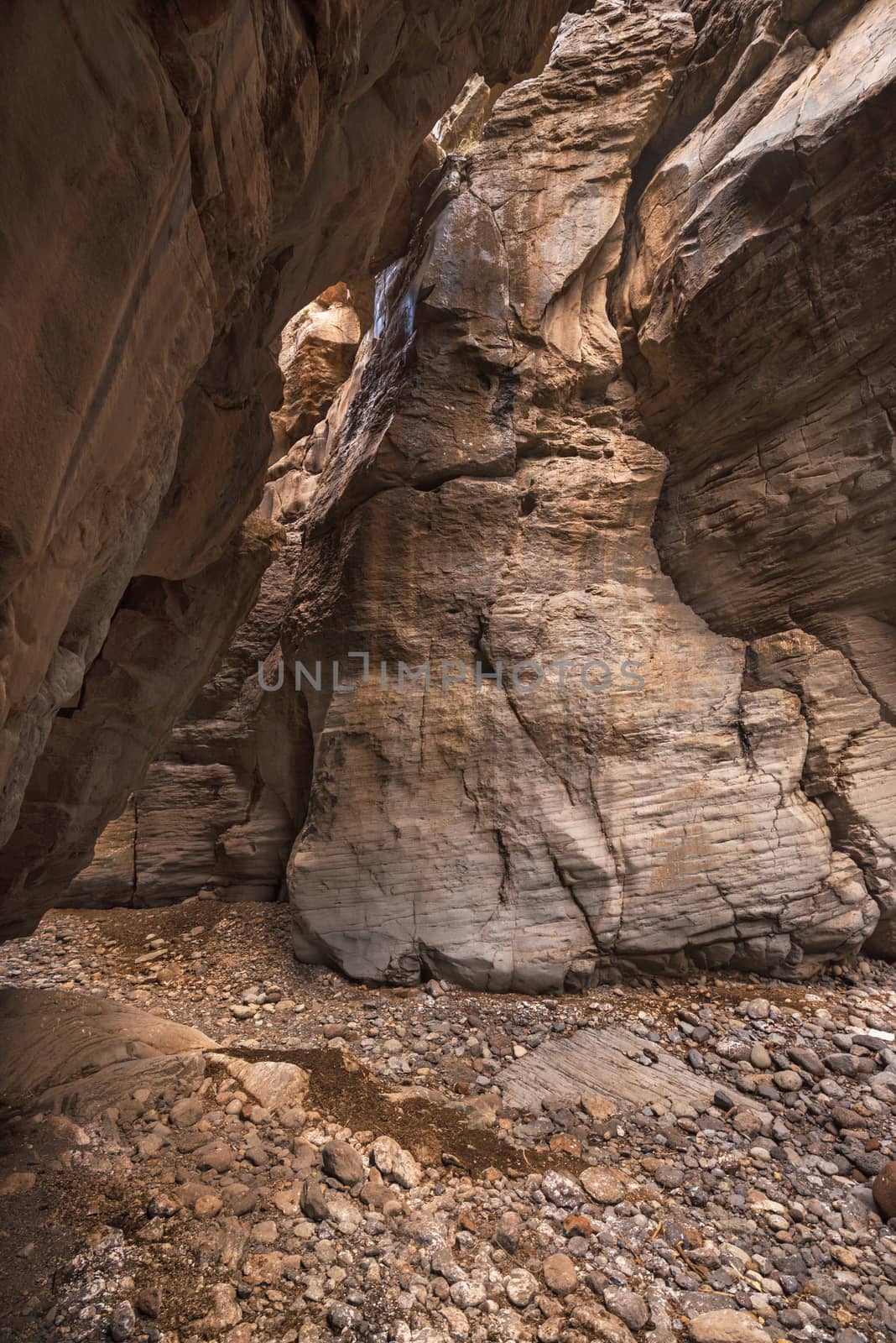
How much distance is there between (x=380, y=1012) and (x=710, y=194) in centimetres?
864

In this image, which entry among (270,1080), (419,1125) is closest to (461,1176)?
(419,1125)

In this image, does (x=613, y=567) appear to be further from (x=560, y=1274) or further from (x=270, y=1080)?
(x=560, y=1274)

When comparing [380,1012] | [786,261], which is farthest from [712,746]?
[786,261]

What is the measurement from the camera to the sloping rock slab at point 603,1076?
14.1 ft

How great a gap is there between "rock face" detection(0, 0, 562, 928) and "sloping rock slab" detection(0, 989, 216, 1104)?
1038 millimetres

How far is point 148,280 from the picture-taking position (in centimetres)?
204

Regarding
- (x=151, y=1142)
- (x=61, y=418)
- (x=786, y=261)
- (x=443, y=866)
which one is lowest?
(x=151, y=1142)

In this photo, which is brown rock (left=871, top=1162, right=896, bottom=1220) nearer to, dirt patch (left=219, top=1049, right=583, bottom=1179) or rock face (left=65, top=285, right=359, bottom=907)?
dirt patch (left=219, top=1049, right=583, bottom=1179)

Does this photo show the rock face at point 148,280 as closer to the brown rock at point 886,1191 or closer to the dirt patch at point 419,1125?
the dirt patch at point 419,1125

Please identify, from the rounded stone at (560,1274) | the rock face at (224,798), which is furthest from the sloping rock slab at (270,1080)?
the rock face at (224,798)

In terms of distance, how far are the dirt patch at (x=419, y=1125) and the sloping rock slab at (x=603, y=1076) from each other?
503 mm

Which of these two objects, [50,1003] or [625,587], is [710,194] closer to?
[625,587]

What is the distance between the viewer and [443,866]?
607 cm

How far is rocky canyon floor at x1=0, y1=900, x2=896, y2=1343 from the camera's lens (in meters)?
2.53
